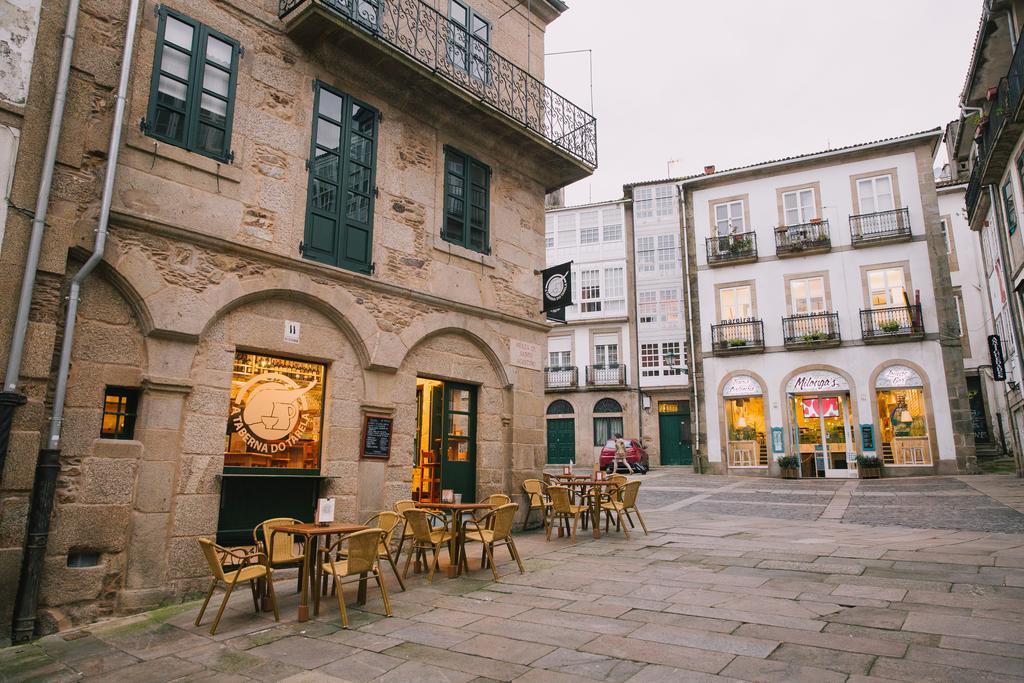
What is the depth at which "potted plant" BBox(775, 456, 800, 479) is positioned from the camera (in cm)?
2139

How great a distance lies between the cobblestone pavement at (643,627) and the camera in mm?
3902

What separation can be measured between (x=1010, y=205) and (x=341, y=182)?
52.5 feet

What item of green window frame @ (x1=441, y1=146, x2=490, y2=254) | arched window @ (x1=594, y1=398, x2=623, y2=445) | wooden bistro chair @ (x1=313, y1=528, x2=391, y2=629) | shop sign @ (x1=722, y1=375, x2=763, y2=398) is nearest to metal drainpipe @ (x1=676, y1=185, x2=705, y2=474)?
shop sign @ (x1=722, y1=375, x2=763, y2=398)

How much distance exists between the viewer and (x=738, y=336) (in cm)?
2364

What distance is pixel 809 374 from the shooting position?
879 inches

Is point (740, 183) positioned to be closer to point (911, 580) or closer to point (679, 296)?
point (679, 296)

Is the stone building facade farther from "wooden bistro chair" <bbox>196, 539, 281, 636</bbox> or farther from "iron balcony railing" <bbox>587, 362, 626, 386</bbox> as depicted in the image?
"iron balcony railing" <bbox>587, 362, 626, 386</bbox>

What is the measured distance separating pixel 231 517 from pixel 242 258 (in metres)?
2.87

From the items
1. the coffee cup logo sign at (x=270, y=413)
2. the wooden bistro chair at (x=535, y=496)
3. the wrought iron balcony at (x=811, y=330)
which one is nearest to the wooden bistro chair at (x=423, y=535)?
the coffee cup logo sign at (x=270, y=413)

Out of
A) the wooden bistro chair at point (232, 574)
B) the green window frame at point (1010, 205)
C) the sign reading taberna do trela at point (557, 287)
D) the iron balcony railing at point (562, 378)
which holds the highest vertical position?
the green window frame at point (1010, 205)

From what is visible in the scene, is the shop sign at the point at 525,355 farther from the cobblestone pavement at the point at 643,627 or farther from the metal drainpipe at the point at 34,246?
the metal drainpipe at the point at 34,246

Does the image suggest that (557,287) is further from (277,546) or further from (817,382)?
(817,382)

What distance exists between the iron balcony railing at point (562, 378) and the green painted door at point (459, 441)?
21.7m

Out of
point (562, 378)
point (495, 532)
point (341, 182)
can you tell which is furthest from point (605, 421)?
point (495, 532)
